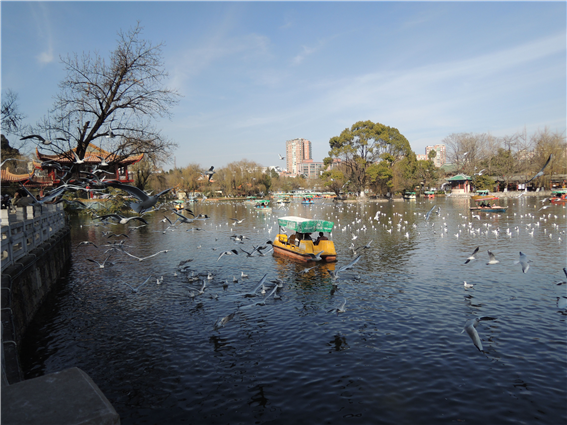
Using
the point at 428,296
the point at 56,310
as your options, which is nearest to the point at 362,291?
the point at 428,296

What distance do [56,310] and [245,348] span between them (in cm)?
848

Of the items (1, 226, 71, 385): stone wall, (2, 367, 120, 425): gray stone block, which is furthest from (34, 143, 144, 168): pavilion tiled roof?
(2, 367, 120, 425): gray stone block

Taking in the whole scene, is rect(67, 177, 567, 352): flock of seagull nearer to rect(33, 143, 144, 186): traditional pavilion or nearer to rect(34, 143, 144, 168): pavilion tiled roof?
rect(33, 143, 144, 186): traditional pavilion

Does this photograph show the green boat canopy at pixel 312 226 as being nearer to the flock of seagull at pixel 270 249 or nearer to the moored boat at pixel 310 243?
the moored boat at pixel 310 243

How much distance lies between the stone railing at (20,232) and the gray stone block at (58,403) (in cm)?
876

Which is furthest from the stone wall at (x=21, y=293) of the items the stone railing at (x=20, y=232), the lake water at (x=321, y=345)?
the lake water at (x=321, y=345)

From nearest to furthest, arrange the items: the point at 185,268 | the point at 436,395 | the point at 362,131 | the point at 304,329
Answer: the point at 436,395 < the point at 304,329 < the point at 185,268 < the point at 362,131

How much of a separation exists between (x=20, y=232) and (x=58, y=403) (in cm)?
1169

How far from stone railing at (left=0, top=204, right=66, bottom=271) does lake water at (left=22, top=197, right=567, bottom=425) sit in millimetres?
2564

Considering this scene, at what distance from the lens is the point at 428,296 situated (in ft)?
47.2

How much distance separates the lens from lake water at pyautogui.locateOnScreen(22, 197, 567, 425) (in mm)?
7664

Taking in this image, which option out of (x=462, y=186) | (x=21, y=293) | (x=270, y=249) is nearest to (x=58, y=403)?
(x=21, y=293)

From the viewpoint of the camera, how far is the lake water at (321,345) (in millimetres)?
7664

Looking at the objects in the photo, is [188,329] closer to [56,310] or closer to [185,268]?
[56,310]
